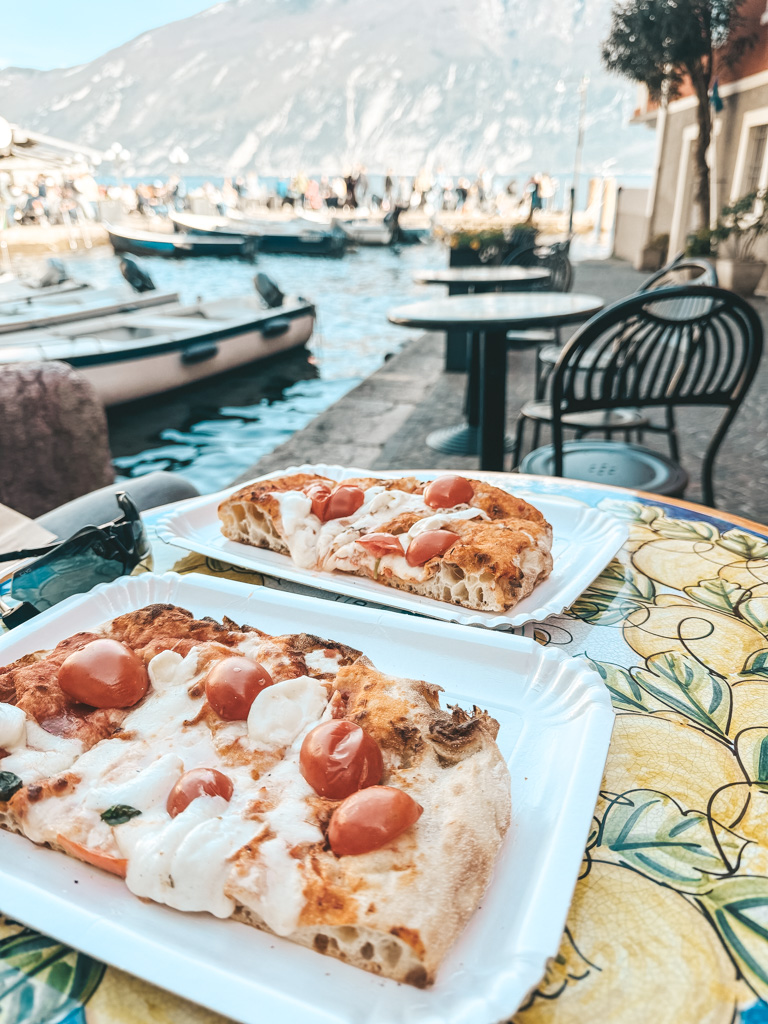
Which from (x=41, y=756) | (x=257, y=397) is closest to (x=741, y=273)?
(x=257, y=397)

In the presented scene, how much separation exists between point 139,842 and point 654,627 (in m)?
1.09

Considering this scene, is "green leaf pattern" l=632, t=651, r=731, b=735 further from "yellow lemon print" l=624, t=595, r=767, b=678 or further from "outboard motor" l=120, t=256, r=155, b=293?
"outboard motor" l=120, t=256, r=155, b=293

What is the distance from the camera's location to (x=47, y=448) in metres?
4.42

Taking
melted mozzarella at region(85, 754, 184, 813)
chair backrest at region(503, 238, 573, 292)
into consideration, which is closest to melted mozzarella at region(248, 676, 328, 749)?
melted mozzarella at region(85, 754, 184, 813)

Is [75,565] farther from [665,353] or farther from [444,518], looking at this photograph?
[665,353]

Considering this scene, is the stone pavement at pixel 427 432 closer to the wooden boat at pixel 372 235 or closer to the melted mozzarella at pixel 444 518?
the melted mozzarella at pixel 444 518

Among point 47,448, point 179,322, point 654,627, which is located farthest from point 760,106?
point 654,627

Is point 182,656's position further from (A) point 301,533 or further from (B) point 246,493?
(B) point 246,493

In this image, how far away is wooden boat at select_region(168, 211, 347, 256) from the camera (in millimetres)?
31203

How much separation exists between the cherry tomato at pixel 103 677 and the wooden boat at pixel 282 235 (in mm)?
31560

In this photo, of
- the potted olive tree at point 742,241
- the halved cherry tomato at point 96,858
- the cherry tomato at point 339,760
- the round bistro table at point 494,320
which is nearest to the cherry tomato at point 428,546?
the cherry tomato at point 339,760

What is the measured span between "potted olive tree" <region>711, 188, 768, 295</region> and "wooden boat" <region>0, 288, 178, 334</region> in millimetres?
11430

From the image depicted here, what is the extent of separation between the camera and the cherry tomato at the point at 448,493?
179 centimetres

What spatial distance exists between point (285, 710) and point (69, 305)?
45.0ft
